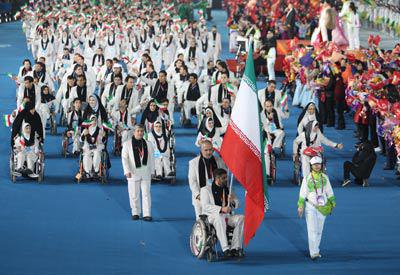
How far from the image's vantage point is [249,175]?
62.6ft

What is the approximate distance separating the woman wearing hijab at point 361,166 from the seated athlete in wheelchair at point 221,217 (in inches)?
245

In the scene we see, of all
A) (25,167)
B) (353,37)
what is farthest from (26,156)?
(353,37)

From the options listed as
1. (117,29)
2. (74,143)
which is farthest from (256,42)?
(74,143)

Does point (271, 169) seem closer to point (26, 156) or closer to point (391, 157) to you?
point (391, 157)

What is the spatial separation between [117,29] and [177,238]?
88.2 feet

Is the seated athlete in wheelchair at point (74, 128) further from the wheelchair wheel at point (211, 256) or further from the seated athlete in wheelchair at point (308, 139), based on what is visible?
the wheelchair wheel at point (211, 256)

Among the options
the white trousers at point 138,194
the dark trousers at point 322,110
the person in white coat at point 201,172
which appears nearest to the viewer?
the person in white coat at point 201,172

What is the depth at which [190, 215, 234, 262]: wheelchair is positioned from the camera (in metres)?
18.9

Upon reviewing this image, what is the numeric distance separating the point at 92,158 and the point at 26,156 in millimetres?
1246

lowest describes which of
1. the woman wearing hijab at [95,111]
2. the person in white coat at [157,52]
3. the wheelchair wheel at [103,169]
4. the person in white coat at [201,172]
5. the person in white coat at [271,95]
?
the person in white coat at [157,52]

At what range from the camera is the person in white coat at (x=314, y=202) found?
19219 mm

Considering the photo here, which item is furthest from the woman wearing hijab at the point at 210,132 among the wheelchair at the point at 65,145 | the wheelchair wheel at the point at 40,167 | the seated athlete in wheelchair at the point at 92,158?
the wheelchair wheel at the point at 40,167

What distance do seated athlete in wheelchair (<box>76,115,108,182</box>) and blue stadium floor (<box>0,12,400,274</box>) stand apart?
25 cm

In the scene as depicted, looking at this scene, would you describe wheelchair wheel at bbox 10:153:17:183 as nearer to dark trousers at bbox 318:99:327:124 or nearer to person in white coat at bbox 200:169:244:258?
person in white coat at bbox 200:169:244:258
